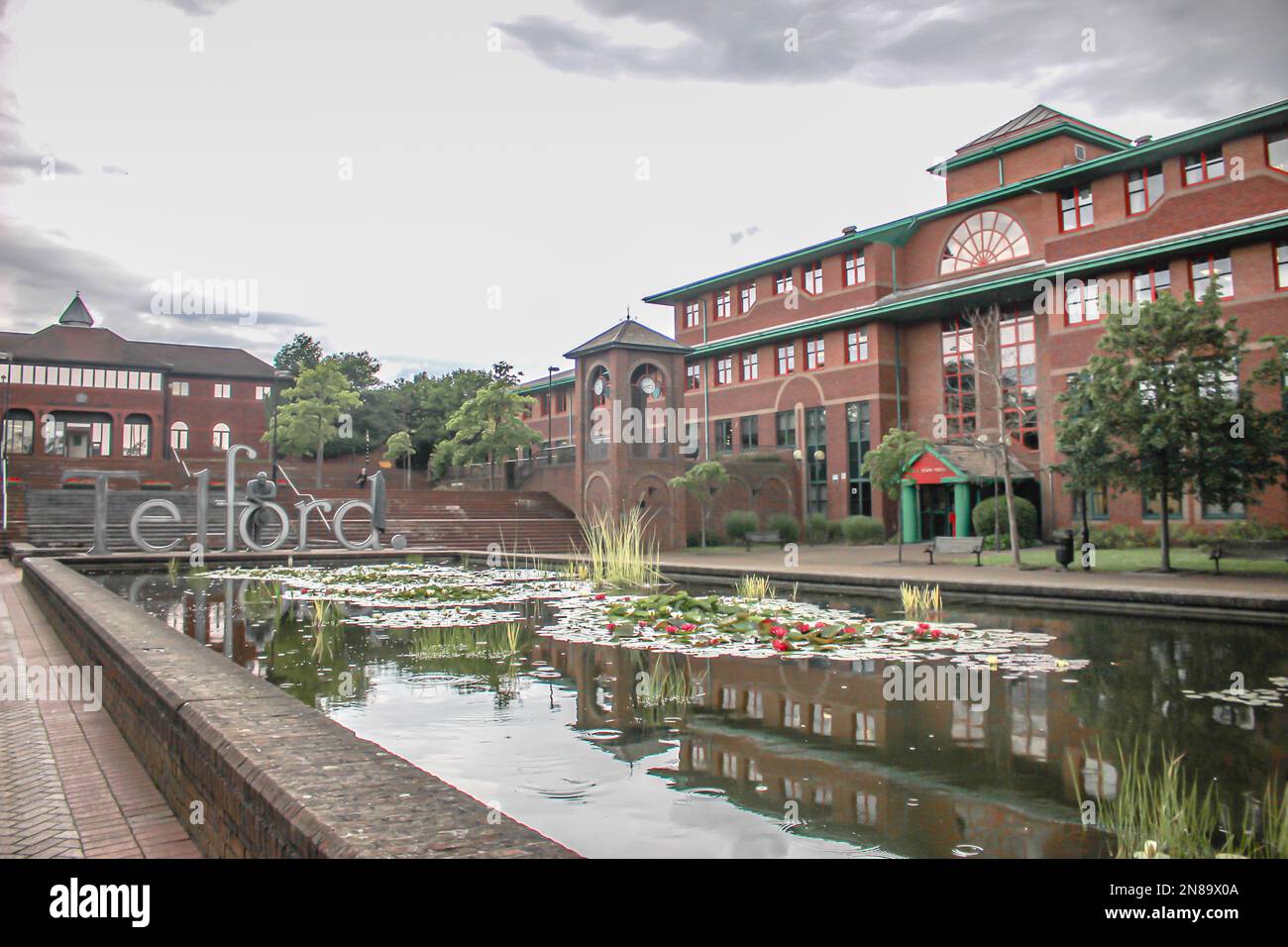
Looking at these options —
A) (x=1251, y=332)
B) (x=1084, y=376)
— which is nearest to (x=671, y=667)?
(x=1084, y=376)

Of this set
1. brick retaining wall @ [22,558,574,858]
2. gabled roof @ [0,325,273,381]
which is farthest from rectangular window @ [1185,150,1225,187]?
gabled roof @ [0,325,273,381]

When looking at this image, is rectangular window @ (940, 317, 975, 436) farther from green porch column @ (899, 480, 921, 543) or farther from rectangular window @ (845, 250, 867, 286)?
rectangular window @ (845, 250, 867, 286)

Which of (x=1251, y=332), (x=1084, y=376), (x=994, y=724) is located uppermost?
(x=1251, y=332)

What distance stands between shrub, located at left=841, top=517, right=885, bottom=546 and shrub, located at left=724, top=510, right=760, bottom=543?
349cm

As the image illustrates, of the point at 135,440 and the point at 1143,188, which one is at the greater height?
the point at 1143,188

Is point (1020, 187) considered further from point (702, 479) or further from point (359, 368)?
point (359, 368)

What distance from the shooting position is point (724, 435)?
42500 millimetres

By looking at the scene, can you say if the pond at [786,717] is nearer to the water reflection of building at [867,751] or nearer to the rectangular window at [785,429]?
the water reflection of building at [867,751]

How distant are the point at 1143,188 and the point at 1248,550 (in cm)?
1663

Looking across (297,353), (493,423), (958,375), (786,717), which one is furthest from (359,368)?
(786,717)

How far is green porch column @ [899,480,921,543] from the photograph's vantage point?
105ft
